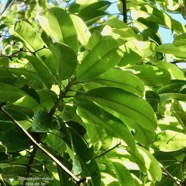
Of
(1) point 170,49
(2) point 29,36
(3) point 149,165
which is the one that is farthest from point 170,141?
(2) point 29,36

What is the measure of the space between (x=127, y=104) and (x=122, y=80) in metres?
0.07

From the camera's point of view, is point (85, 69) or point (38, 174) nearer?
point (85, 69)

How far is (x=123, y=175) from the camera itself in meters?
1.41

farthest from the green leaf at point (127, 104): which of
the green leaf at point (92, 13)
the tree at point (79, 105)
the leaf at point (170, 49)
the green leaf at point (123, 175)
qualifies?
the green leaf at point (92, 13)

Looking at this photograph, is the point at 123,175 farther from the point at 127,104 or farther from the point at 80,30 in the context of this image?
the point at 80,30

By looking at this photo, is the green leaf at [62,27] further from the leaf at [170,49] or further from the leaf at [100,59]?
the leaf at [170,49]

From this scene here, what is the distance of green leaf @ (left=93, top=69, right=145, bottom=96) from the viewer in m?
1.21

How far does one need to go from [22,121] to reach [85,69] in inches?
9.2

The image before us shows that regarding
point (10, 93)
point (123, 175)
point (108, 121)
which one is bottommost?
point (123, 175)

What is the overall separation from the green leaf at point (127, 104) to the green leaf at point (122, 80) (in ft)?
0.09

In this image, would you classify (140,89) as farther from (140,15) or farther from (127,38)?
(140,15)

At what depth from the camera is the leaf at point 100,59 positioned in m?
1.16

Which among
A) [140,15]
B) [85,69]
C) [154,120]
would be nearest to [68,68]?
[85,69]

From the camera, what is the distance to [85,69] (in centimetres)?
119
